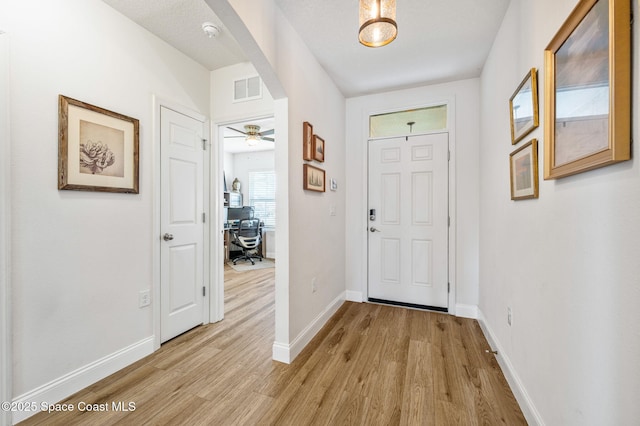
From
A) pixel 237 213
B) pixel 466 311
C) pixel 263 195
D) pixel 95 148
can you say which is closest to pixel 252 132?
pixel 237 213

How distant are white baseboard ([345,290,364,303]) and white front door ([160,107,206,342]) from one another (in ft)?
5.65

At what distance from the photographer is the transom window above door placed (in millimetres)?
3061

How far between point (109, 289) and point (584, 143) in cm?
276

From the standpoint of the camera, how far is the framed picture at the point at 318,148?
2457 mm

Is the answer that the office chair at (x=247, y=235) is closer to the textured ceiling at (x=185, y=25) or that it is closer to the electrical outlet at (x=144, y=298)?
the electrical outlet at (x=144, y=298)

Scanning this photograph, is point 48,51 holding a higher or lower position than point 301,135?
higher

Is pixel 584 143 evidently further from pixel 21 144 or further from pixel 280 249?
pixel 21 144

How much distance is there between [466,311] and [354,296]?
49.6 inches

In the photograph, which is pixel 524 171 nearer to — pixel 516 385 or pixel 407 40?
pixel 516 385

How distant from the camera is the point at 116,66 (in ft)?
6.39

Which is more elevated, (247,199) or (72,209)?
(247,199)

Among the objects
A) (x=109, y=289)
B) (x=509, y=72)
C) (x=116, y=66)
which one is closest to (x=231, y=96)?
(x=116, y=66)

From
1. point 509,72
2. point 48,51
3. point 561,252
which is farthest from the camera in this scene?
point 509,72

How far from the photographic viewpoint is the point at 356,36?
220 centimetres
